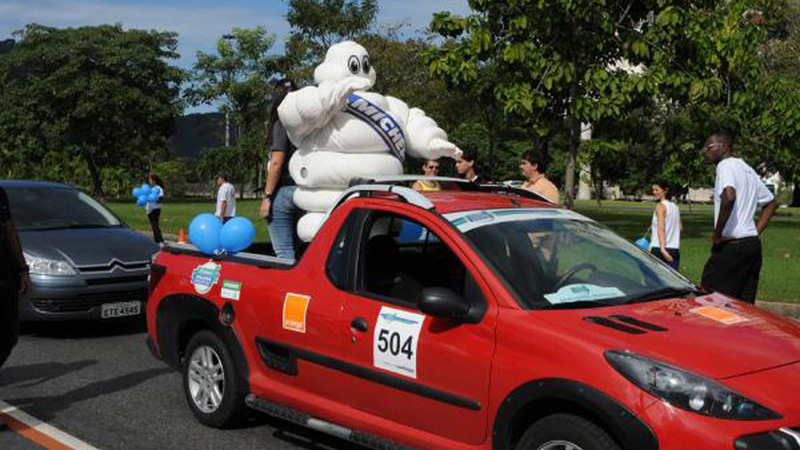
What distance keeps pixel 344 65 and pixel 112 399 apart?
338 centimetres

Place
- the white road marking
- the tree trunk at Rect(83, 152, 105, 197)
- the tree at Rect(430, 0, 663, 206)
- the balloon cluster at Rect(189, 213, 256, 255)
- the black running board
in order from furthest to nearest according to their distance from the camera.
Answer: the tree trunk at Rect(83, 152, 105, 197)
the tree at Rect(430, 0, 663, 206)
the balloon cluster at Rect(189, 213, 256, 255)
the white road marking
the black running board

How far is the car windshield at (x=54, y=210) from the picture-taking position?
870cm

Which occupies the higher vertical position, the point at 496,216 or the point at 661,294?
the point at 496,216

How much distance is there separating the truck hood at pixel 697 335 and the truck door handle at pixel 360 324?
1067 millimetres

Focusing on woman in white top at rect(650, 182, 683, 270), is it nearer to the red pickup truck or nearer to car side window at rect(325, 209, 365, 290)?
the red pickup truck

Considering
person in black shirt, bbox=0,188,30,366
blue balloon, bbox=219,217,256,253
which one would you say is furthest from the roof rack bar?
person in black shirt, bbox=0,188,30,366

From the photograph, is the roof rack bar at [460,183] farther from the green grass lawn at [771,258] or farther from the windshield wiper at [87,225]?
the green grass lawn at [771,258]

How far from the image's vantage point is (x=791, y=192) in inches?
2886

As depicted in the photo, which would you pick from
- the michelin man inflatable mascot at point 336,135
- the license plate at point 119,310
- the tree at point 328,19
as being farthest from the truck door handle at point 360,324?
the tree at point 328,19

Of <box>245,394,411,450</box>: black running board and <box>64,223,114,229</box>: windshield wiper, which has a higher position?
<box>64,223,114,229</box>: windshield wiper

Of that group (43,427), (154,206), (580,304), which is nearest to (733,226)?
(580,304)

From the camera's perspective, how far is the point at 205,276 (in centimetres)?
527

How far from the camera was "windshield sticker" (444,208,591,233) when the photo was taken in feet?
13.9

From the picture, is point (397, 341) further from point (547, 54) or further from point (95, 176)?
point (95, 176)
